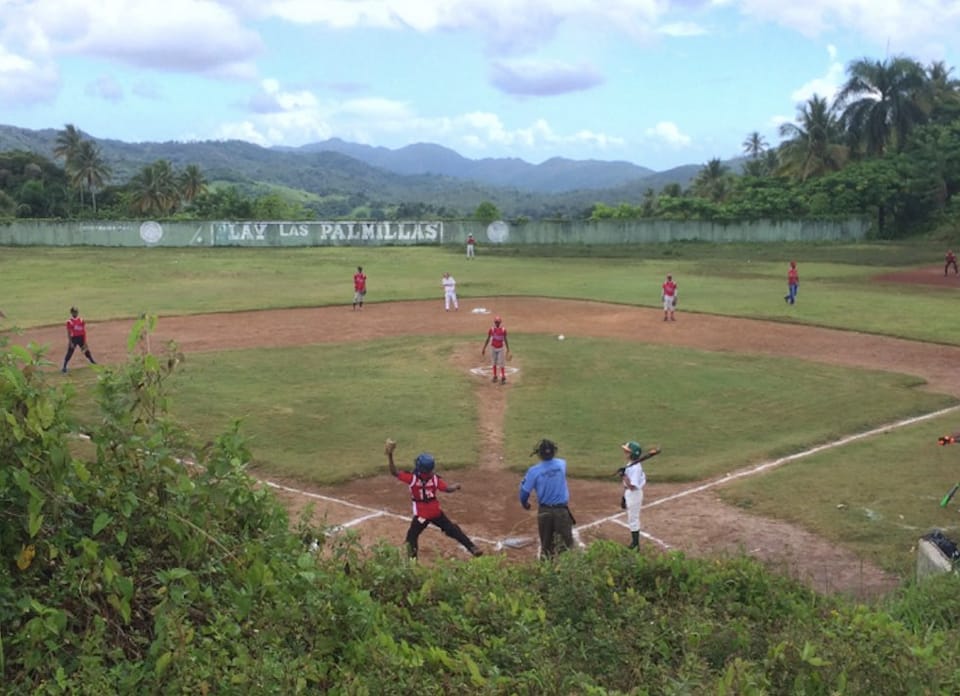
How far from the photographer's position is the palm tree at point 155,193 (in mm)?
95875

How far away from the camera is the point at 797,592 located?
7516mm

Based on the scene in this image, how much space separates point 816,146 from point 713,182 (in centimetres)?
1798

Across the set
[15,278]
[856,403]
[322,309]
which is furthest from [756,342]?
[15,278]

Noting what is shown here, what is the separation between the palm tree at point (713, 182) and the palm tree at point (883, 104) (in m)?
17.1

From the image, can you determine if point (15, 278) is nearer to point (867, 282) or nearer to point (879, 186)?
point (867, 282)

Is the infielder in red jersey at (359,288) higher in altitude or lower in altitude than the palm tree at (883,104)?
lower

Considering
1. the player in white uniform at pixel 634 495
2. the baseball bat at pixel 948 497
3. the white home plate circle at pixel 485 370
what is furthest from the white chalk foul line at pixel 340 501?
the white home plate circle at pixel 485 370

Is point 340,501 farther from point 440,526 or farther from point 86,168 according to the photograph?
point 86,168

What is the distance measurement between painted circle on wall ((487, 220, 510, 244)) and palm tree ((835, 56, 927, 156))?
3188 centimetres

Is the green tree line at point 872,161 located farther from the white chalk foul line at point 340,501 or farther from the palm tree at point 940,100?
the white chalk foul line at point 340,501

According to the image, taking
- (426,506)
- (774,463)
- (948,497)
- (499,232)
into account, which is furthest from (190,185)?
(948,497)

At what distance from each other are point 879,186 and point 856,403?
56.8 meters

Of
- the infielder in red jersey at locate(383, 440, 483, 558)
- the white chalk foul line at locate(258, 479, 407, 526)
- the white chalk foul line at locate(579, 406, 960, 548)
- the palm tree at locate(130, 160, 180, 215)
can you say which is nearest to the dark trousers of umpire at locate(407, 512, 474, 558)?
the infielder in red jersey at locate(383, 440, 483, 558)

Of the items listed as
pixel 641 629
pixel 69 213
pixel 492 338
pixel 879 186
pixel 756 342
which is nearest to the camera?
pixel 641 629
